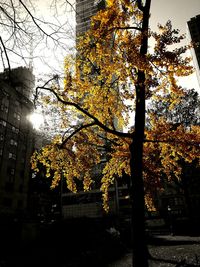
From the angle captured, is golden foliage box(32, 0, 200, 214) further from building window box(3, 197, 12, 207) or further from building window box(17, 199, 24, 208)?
building window box(17, 199, 24, 208)

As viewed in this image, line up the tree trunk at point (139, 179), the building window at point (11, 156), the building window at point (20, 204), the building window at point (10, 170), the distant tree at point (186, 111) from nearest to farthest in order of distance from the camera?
the tree trunk at point (139, 179) < the distant tree at point (186, 111) < the building window at point (10, 170) < the building window at point (11, 156) < the building window at point (20, 204)

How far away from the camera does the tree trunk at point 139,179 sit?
7.85 metres

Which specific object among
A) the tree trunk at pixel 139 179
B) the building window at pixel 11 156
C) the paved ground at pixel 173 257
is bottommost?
the paved ground at pixel 173 257

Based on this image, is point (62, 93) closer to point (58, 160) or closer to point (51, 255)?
point (58, 160)

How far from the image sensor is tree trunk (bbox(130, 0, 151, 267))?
7852 millimetres

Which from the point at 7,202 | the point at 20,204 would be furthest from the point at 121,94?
the point at 20,204

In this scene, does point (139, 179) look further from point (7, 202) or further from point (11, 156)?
Result: point (11, 156)

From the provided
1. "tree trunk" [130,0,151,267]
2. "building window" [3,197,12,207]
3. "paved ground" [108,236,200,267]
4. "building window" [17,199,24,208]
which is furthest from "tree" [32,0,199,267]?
"building window" [17,199,24,208]

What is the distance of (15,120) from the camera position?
49.2 metres

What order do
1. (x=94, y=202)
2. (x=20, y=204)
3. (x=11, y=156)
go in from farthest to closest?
(x=94, y=202), (x=20, y=204), (x=11, y=156)

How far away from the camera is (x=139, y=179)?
8.46 metres

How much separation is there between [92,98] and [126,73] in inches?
97.5

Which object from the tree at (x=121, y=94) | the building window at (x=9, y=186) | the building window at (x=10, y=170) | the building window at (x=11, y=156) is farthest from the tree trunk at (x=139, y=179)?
the building window at (x=11, y=156)

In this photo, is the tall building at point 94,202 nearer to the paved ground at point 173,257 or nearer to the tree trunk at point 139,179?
the paved ground at point 173,257
